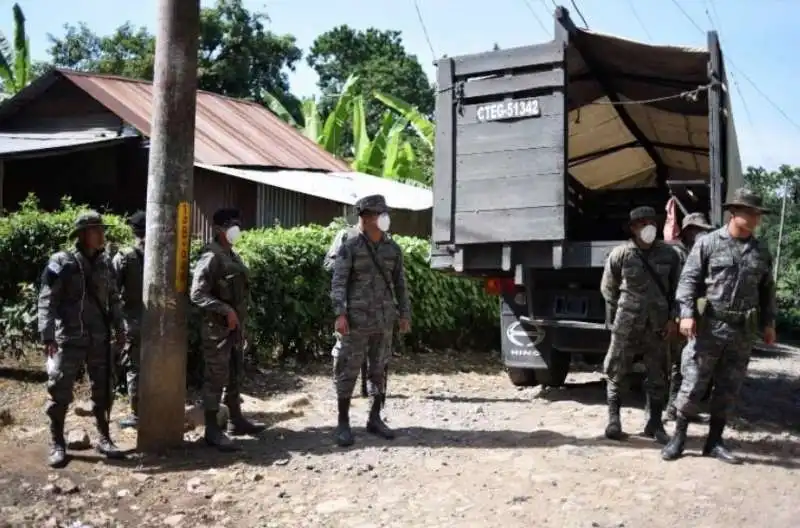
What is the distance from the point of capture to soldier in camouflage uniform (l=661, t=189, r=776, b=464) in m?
5.55

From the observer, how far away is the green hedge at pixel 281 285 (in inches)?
330

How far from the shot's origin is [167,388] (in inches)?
236

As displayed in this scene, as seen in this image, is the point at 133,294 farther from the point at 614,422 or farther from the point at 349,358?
the point at 614,422

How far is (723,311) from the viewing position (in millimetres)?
5562

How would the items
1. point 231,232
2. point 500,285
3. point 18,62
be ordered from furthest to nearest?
point 18,62 < point 500,285 < point 231,232

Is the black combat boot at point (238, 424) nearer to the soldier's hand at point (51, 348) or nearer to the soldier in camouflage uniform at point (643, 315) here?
the soldier's hand at point (51, 348)

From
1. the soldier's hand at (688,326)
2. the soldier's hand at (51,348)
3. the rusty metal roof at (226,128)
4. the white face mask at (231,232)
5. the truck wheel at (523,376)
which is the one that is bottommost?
the truck wheel at (523,376)

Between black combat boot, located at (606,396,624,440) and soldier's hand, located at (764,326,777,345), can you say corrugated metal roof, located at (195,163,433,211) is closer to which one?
black combat boot, located at (606,396,624,440)

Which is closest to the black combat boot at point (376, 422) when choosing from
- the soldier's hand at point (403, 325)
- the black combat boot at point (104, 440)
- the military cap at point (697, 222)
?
the soldier's hand at point (403, 325)

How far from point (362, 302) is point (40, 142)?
1053cm

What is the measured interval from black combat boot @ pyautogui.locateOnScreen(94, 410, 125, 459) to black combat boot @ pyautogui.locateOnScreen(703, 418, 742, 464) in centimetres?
392

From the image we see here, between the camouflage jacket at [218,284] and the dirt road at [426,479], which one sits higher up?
the camouflage jacket at [218,284]

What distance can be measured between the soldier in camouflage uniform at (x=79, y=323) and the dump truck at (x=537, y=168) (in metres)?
2.91

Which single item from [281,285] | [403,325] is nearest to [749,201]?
[403,325]
